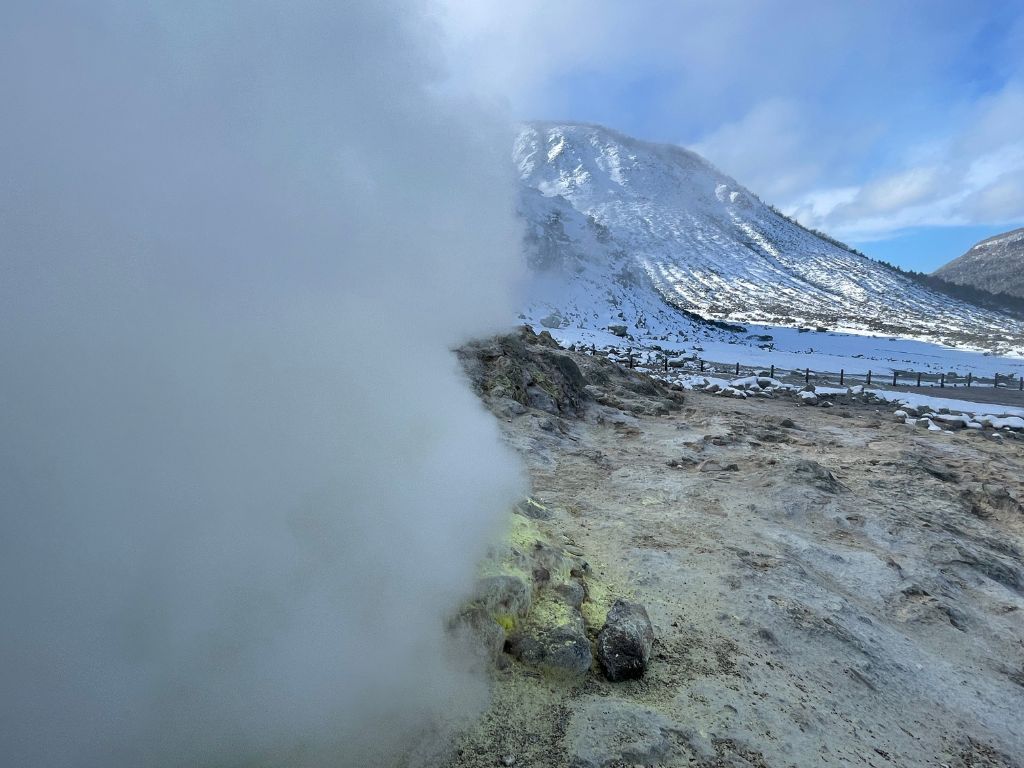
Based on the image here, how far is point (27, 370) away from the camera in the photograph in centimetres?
151

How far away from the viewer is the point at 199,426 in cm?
188

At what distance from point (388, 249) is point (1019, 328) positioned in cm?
7611

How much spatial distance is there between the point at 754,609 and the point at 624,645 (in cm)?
113

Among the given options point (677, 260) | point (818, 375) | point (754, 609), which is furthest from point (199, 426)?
point (677, 260)

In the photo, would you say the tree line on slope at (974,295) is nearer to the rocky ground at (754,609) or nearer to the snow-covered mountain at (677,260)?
the snow-covered mountain at (677,260)

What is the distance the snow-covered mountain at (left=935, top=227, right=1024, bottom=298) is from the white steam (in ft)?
404

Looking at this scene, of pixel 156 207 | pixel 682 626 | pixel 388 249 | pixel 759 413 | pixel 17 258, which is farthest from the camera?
pixel 759 413

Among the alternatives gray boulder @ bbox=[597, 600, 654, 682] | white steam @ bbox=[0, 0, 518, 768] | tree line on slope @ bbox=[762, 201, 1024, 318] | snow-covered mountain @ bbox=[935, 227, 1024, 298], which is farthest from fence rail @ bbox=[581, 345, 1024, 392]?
snow-covered mountain @ bbox=[935, 227, 1024, 298]

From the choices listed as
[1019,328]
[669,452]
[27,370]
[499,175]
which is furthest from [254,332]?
[1019,328]

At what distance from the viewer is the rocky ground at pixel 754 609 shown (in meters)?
2.34

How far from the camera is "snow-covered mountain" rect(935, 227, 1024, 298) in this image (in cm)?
10149

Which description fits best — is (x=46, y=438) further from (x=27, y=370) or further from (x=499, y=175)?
(x=499, y=175)

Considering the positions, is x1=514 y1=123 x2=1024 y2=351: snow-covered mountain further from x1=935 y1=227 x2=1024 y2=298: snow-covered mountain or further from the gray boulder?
x1=935 y1=227 x2=1024 y2=298: snow-covered mountain

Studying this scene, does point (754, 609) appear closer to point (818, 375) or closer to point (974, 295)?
point (818, 375)
